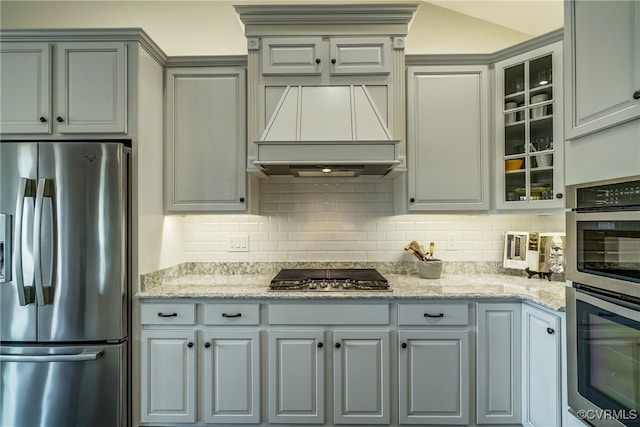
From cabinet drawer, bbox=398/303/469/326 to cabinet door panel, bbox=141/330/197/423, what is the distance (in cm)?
130

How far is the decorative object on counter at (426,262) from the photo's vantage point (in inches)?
95.0

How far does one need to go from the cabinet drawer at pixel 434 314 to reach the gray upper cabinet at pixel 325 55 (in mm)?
1566

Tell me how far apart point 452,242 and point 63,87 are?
287cm

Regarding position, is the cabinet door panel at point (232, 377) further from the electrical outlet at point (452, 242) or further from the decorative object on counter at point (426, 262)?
the electrical outlet at point (452, 242)

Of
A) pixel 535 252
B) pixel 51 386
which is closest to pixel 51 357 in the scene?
pixel 51 386

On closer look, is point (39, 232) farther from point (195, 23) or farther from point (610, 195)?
point (610, 195)

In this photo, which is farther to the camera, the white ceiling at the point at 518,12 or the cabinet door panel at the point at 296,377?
the white ceiling at the point at 518,12

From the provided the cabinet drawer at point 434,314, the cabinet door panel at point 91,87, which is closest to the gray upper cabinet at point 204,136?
the cabinet door panel at point 91,87

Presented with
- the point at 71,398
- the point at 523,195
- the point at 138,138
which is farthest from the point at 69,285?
the point at 523,195

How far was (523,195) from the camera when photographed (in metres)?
2.21

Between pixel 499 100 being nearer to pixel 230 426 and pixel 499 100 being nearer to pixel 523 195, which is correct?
pixel 523 195

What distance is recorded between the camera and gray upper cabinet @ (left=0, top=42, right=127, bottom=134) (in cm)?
196

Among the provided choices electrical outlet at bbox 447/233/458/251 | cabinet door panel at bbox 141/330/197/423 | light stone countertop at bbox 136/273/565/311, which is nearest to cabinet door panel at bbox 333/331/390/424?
light stone countertop at bbox 136/273/565/311

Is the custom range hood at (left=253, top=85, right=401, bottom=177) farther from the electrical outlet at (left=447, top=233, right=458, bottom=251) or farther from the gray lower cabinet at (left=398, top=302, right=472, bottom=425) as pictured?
the gray lower cabinet at (left=398, top=302, right=472, bottom=425)
